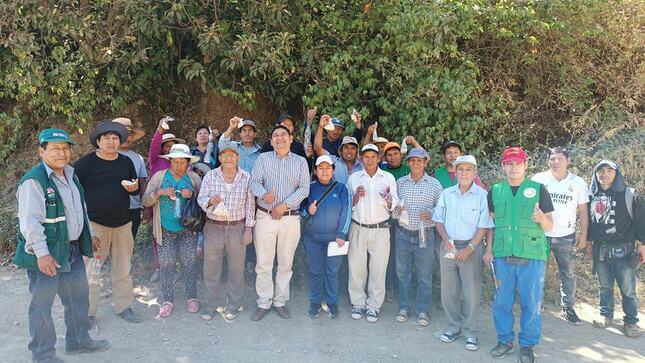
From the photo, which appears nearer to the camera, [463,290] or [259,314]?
[463,290]

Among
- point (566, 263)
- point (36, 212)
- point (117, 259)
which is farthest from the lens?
point (566, 263)

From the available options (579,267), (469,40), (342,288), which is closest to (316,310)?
(342,288)

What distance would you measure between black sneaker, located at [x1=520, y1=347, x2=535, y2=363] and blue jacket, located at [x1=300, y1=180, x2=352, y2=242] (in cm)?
196

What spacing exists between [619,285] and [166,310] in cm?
473

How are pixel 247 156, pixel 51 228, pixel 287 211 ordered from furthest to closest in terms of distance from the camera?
pixel 247 156 < pixel 287 211 < pixel 51 228

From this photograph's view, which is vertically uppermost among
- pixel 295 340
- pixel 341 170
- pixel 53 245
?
pixel 341 170

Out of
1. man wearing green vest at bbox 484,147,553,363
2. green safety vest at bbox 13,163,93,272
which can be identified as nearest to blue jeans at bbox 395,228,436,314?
man wearing green vest at bbox 484,147,553,363

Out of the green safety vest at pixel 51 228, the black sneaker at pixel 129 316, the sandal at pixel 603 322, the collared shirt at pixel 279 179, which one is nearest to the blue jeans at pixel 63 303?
the green safety vest at pixel 51 228

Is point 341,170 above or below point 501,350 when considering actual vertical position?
above

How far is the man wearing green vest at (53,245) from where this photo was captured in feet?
12.3

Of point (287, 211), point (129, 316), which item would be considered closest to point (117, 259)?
point (129, 316)

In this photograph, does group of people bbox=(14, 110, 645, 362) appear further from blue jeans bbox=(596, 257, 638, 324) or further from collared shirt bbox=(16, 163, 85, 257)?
collared shirt bbox=(16, 163, 85, 257)

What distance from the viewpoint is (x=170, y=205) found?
496 centimetres

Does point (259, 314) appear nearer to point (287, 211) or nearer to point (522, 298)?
point (287, 211)
